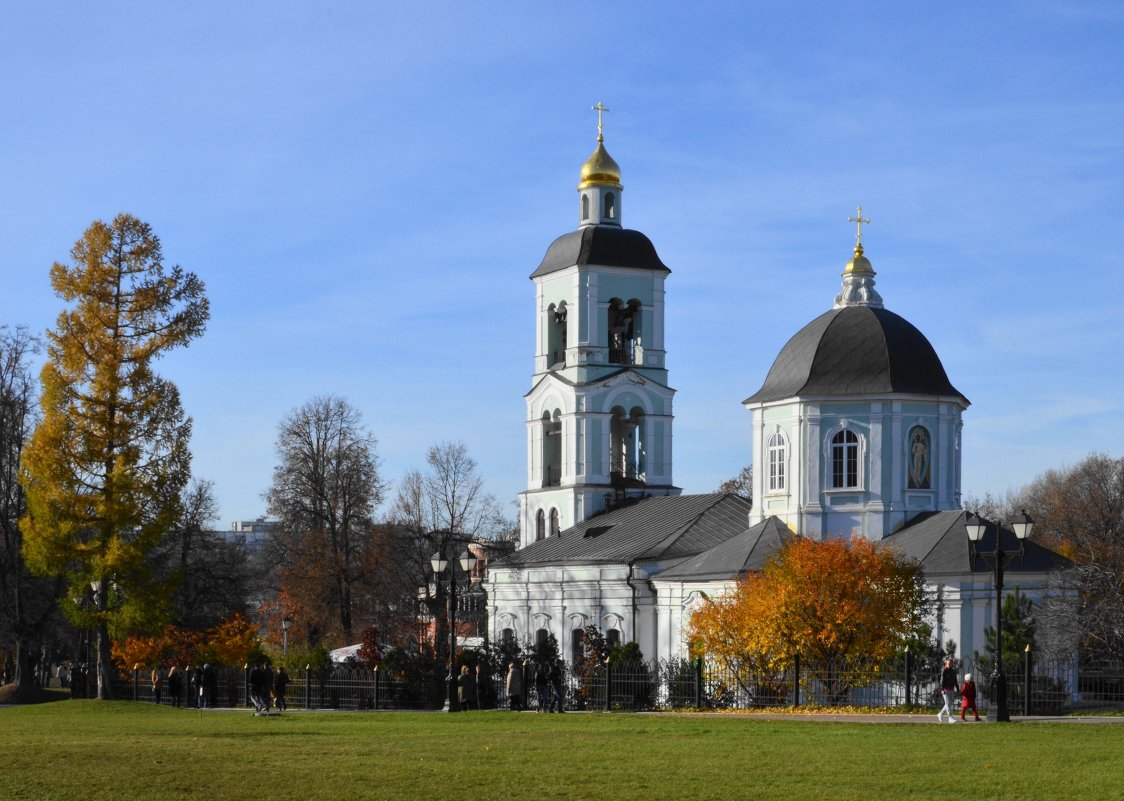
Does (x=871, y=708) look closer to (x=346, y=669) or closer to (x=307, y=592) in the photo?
Answer: (x=346, y=669)

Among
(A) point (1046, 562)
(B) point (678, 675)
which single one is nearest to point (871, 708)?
(B) point (678, 675)

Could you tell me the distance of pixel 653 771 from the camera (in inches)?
772

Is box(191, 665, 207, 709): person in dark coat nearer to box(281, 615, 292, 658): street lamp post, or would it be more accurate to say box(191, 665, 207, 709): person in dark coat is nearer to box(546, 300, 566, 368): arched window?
box(281, 615, 292, 658): street lamp post

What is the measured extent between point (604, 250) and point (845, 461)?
15906mm

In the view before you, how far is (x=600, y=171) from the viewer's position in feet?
204

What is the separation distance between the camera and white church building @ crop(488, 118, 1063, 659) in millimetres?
47906

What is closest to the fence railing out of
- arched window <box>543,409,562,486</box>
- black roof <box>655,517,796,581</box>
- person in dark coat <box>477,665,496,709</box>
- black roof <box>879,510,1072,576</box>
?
person in dark coat <box>477,665,496,709</box>

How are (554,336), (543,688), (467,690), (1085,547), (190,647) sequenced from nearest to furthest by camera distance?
(467,690)
(543,688)
(190,647)
(554,336)
(1085,547)

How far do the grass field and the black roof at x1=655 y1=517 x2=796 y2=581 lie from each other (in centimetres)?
1712

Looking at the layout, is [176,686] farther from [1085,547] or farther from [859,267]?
[1085,547]

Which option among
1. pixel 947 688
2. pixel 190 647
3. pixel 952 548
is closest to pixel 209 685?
pixel 190 647

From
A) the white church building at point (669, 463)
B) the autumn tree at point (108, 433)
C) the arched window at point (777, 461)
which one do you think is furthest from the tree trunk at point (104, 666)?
the arched window at point (777, 461)

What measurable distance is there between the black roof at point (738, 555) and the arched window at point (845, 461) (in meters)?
2.05

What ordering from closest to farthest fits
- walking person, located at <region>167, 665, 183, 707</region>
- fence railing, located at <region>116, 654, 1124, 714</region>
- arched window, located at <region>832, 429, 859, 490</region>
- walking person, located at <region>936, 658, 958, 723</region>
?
walking person, located at <region>936, 658, 958, 723</region>
fence railing, located at <region>116, 654, 1124, 714</region>
walking person, located at <region>167, 665, 183, 707</region>
arched window, located at <region>832, 429, 859, 490</region>
